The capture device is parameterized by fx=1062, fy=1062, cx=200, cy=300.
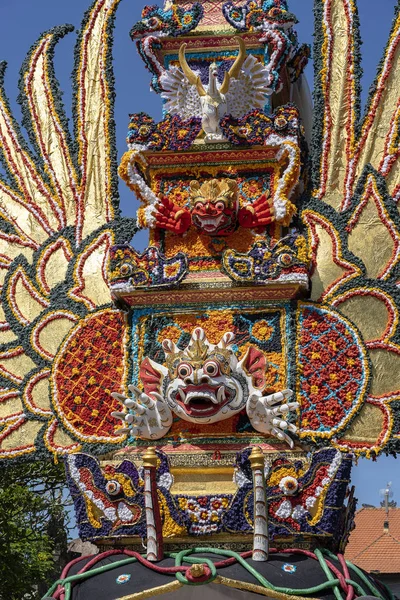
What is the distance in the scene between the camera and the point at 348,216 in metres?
12.3

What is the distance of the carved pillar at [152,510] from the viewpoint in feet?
32.3

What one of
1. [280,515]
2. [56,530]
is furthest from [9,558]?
[280,515]

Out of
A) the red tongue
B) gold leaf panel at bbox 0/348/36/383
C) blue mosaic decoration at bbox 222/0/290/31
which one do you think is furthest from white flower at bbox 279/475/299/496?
blue mosaic decoration at bbox 222/0/290/31

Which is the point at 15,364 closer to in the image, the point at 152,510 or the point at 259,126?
the point at 152,510

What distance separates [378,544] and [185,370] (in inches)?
581

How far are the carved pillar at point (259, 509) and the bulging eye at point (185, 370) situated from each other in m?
1.59

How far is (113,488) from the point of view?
10.6 meters

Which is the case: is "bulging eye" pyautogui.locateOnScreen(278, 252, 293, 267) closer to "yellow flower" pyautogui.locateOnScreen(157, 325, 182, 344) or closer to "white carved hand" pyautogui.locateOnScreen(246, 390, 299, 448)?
"yellow flower" pyautogui.locateOnScreen(157, 325, 182, 344)

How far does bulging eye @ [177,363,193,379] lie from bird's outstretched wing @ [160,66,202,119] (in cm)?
372

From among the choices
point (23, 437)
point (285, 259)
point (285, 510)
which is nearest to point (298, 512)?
point (285, 510)

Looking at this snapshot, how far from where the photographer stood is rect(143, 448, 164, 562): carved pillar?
9859 millimetres

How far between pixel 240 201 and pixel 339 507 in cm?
402

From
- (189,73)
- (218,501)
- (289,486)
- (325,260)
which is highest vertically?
(189,73)

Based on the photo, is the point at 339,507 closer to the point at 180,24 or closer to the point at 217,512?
the point at 217,512
